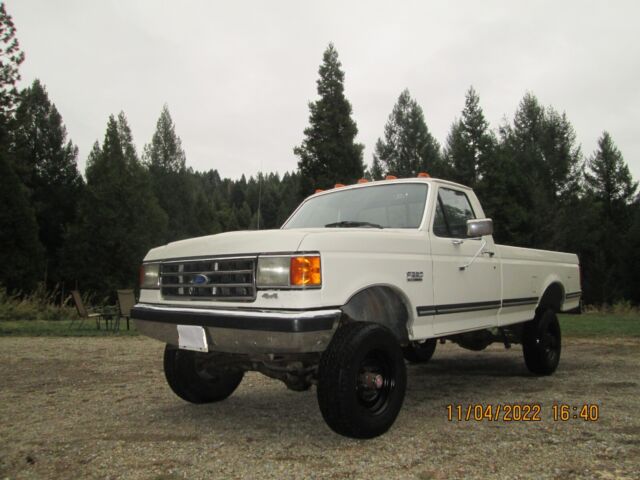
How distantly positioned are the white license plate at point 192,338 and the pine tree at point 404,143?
4099 centimetres

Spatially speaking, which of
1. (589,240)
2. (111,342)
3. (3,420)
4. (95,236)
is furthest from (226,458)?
(589,240)

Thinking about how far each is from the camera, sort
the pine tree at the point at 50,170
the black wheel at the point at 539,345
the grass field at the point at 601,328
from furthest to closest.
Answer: the pine tree at the point at 50,170, the grass field at the point at 601,328, the black wheel at the point at 539,345

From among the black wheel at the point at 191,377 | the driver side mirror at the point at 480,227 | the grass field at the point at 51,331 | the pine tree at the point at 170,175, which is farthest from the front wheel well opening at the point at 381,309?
the pine tree at the point at 170,175

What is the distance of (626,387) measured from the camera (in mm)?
5137

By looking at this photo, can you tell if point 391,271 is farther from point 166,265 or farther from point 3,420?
point 3,420

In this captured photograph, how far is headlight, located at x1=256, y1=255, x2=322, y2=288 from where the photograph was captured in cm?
305

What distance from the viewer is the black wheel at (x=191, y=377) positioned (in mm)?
4336

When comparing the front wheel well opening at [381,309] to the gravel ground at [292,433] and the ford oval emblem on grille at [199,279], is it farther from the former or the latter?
the ford oval emblem on grille at [199,279]

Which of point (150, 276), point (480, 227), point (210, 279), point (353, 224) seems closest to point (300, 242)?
point (210, 279)

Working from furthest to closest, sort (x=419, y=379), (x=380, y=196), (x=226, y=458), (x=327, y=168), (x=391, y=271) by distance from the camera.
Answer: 1. (x=327, y=168)
2. (x=419, y=379)
3. (x=380, y=196)
4. (x=391, y=271)
5. (x=226, y=458)

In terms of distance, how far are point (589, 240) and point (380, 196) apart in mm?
38914

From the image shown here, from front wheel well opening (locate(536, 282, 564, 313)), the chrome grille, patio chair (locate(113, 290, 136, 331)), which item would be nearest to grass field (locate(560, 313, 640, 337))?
front wheel well opening (locate(536, 282, 564, 313))

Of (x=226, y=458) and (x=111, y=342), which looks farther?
(x=111, y=342)

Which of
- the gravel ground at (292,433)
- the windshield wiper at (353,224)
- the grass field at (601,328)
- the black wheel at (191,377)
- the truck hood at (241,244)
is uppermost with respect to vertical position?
the windshield wiper at (353,224)
